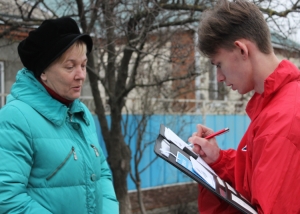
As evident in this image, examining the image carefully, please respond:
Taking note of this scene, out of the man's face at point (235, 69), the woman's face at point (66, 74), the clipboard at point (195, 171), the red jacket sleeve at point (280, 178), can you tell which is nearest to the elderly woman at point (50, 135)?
the woman's face at point (66, 74)

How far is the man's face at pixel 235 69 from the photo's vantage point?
1669 mm

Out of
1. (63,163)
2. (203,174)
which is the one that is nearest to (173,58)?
(63,163)

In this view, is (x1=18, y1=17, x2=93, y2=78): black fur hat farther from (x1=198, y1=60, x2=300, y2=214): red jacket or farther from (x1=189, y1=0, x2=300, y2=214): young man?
(x1=198, y1=60, x2=300, y2=214): red jacket

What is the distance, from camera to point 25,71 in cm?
220

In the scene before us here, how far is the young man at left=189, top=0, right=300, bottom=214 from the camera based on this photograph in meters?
1.39

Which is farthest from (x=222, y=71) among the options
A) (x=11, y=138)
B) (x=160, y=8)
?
(x=160, y=8)

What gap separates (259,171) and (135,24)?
11.7 ft

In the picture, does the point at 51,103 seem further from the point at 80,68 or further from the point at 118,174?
the point at 118,174

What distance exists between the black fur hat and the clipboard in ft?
2.49

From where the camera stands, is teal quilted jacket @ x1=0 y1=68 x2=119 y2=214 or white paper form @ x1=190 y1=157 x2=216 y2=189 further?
teal quilted jacket @ x1=0 y1=68 x2=119 y2=214

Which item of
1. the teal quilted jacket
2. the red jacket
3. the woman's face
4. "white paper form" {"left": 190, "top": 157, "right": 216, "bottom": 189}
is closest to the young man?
the red jacket

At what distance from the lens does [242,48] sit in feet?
5.37

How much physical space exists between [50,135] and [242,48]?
3.46 ft

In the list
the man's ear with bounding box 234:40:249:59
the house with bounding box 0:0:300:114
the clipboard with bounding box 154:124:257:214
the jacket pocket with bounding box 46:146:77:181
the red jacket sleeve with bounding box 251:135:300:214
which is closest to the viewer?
the red jacket sleeve with bounding box 251:135:300:214
